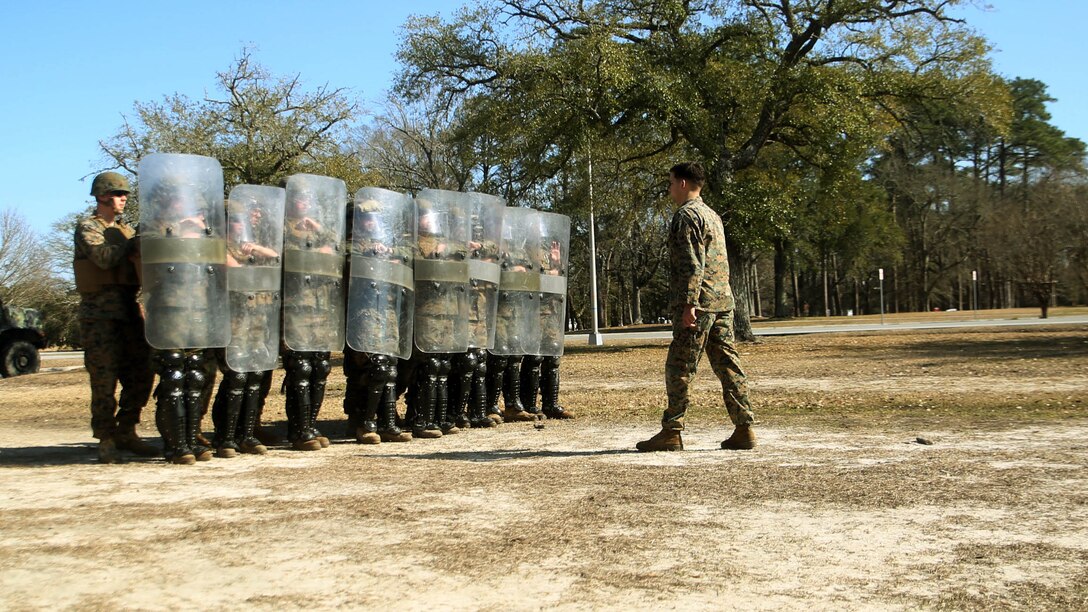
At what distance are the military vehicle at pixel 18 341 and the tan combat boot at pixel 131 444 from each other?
22.1m

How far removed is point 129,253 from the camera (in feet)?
28.6

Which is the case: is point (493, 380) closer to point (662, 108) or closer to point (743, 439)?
point (743, 439)

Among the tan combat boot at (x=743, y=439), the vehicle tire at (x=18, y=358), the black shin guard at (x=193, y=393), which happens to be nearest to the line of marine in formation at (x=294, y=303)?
the black shin guard at (x=193, y=393)

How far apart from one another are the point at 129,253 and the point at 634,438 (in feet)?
15.5

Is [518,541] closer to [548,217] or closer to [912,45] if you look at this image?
[548,217]

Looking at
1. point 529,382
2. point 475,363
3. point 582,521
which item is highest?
point 475,363

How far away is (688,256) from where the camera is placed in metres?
8.17

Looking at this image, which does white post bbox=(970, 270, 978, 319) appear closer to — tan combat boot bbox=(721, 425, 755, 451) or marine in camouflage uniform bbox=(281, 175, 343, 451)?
tan combat boot bbox=(721, 425, 755, 451)

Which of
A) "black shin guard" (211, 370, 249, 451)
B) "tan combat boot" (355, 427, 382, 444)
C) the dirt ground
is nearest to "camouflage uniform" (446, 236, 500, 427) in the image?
the dirt ground

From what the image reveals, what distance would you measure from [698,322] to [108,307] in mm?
4906

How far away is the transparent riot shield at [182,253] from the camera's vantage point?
8250 mm

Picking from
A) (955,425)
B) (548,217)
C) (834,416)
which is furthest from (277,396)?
(955,425)

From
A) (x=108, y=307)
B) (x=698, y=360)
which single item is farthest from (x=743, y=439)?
(x=108, y=307)

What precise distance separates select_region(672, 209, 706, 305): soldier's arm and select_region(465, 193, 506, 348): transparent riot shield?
287 centimetres
